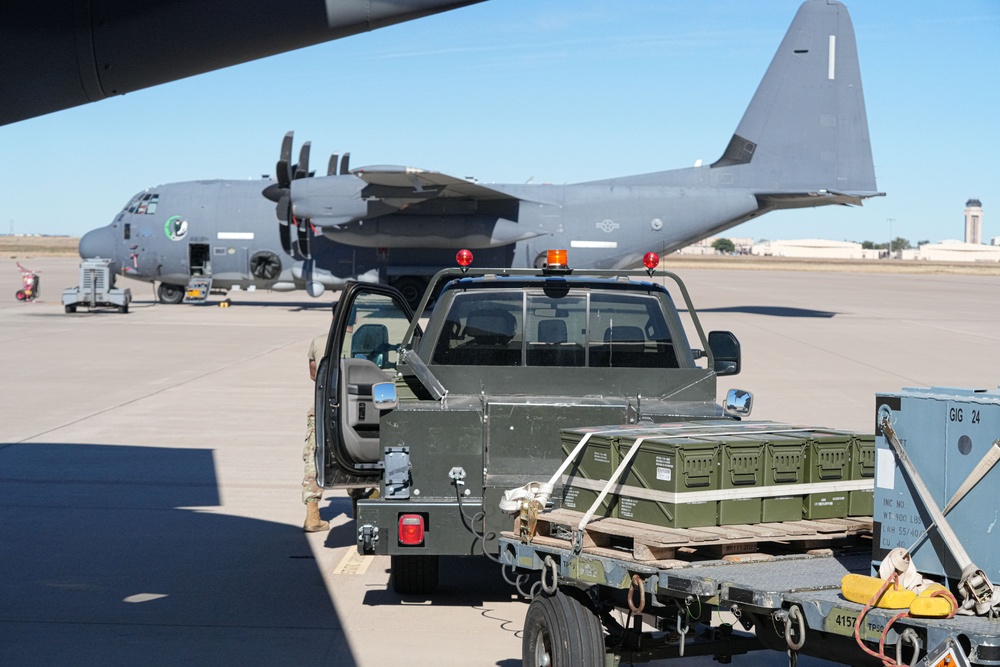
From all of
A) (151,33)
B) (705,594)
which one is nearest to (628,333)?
(705,594)

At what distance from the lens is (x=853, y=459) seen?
5.04m

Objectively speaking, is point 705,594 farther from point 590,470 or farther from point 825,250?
point 825,250

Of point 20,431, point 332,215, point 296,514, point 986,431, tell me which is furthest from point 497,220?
point 986,431

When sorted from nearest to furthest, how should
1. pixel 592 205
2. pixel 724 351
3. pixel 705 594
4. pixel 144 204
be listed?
pixel 705 594
pixel 724 351
pixel 592 205
pixel 144 204

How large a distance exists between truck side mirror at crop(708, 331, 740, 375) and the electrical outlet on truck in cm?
1

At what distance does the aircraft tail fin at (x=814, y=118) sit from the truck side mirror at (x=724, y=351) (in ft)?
75.7

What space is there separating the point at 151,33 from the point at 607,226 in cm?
2436

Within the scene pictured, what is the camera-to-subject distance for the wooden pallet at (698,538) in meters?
4.39

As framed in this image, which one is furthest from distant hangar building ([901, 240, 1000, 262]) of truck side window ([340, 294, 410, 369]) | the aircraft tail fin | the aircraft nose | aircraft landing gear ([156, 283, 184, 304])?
truck side window ([340, 294, 410, 369])

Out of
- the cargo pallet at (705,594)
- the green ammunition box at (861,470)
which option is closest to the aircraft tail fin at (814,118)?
the green ammunition box at (861,470)

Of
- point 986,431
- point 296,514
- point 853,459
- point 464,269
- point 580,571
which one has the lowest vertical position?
point 296,514

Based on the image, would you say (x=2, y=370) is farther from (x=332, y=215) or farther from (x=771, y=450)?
(x=771, y=450)

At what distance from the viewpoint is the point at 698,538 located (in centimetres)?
437

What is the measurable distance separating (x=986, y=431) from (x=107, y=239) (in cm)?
3106
